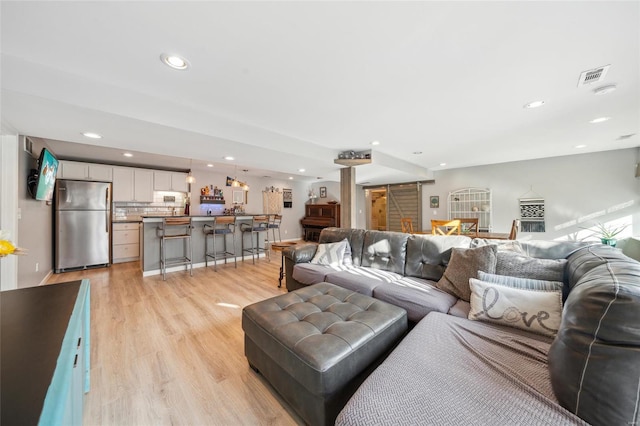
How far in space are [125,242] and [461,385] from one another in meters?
6.52

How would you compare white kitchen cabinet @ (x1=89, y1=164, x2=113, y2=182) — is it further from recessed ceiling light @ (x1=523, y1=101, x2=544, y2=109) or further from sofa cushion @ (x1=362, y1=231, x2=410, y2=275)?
recessed ceiling light @ (x1=523, y1=101, x2=544, y2=109)

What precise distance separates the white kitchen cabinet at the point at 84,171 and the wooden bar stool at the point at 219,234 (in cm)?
253

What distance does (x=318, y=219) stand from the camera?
27.2 ft

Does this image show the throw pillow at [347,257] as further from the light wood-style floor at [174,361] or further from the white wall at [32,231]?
the white wall at [32,231]

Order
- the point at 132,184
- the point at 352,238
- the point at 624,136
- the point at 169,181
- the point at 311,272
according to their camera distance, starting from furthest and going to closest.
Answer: the point at 169,181
the point at 132,184
the point at 624,136
the point at 352,238
the point at 311,272

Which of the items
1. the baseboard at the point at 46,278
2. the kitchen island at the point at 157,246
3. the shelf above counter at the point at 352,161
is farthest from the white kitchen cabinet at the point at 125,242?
the shelf above counter at the point at 352,161

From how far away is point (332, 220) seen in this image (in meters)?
7.88

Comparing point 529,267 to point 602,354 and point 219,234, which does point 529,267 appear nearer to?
point 602,354

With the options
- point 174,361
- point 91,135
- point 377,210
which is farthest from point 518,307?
point 377,210

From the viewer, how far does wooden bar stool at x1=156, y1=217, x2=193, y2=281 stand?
13.2ft

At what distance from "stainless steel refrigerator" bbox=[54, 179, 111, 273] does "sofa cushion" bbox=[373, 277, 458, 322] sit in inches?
222

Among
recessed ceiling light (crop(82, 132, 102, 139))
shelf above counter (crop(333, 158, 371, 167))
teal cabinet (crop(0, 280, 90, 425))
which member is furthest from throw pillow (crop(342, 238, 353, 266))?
recessed ceiling light (crop(82, 132, 102, 139))

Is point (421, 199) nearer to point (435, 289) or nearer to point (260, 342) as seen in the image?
point (435, 289)

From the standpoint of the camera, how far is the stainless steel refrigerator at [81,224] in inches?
168
